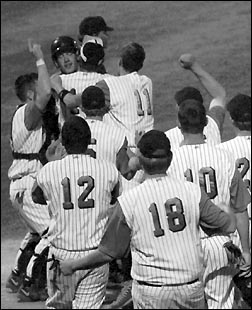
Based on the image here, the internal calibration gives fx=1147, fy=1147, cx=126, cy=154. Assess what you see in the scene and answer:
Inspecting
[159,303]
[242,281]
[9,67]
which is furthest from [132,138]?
[9,67]

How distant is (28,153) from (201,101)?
7.25 feet

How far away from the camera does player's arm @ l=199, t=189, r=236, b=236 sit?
721 centimetres

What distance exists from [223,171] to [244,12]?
53.0ft

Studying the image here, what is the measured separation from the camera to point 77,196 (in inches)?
324

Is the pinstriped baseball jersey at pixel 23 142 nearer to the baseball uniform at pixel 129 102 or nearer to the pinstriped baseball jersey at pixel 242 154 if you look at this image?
the baseball uniform at pixel 129 102

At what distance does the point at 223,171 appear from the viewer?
8148 millimetres

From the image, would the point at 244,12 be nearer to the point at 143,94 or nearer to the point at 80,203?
the point at 143,94

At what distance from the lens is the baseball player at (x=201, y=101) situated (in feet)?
30.4

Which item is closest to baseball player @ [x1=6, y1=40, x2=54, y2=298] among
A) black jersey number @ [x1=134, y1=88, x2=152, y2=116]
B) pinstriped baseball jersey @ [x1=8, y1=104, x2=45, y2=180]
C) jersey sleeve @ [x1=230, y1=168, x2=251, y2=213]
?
pinstriped baseball jersey @ [x1=8, y1=104, x2=45, y2=180]

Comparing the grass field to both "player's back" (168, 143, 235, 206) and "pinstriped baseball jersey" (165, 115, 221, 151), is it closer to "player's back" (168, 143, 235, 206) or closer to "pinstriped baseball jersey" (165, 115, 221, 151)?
"pinstriped baseball jersey" (165, 115, 221, 151)

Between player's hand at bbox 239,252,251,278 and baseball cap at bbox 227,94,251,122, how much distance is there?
1.21 meters

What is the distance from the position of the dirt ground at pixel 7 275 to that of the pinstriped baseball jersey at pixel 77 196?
2279mm

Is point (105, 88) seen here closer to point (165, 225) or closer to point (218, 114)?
point (218, 114)

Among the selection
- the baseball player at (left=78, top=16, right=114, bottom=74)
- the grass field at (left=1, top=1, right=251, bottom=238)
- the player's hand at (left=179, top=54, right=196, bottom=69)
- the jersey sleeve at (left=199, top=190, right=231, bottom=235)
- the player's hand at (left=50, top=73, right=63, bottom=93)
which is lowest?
the jersey sleeve at (left=199, top=190, right=231, bottom=235)
